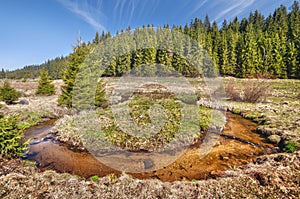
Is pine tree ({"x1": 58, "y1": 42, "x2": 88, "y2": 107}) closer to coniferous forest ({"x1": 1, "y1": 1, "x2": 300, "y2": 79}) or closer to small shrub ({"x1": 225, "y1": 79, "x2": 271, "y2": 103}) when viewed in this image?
small shrub ({"x1": 225, "y1": 79, "x2": 271, "y2": 103})

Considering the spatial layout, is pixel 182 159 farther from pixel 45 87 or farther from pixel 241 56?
pixel 241 56

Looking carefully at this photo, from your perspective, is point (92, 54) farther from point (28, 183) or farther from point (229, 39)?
point (229, 39)

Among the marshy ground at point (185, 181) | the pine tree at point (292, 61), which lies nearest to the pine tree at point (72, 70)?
the marshy ground at point (185, 181)

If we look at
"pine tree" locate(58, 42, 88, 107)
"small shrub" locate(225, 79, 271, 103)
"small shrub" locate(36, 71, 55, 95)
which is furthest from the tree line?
"small shrub" locate(225, 79, 271, 103)

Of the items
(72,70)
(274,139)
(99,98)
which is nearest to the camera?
(274,139)

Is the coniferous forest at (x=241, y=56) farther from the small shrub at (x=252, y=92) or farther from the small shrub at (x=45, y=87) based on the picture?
the small shrub at (x=252, y=92)

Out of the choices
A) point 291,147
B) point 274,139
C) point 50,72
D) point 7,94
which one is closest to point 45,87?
point 7,94

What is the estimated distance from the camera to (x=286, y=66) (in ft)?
128

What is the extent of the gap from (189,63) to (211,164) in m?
38.9

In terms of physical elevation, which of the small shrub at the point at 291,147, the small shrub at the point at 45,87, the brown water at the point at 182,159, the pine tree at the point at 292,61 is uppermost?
the pine tree at the point at 292,61

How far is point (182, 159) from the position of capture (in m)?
7.11

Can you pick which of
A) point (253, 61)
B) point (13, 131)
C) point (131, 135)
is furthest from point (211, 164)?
point (253, 61)

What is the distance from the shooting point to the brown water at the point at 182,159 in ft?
19.7

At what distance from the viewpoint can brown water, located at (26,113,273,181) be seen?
6012 millimetres
